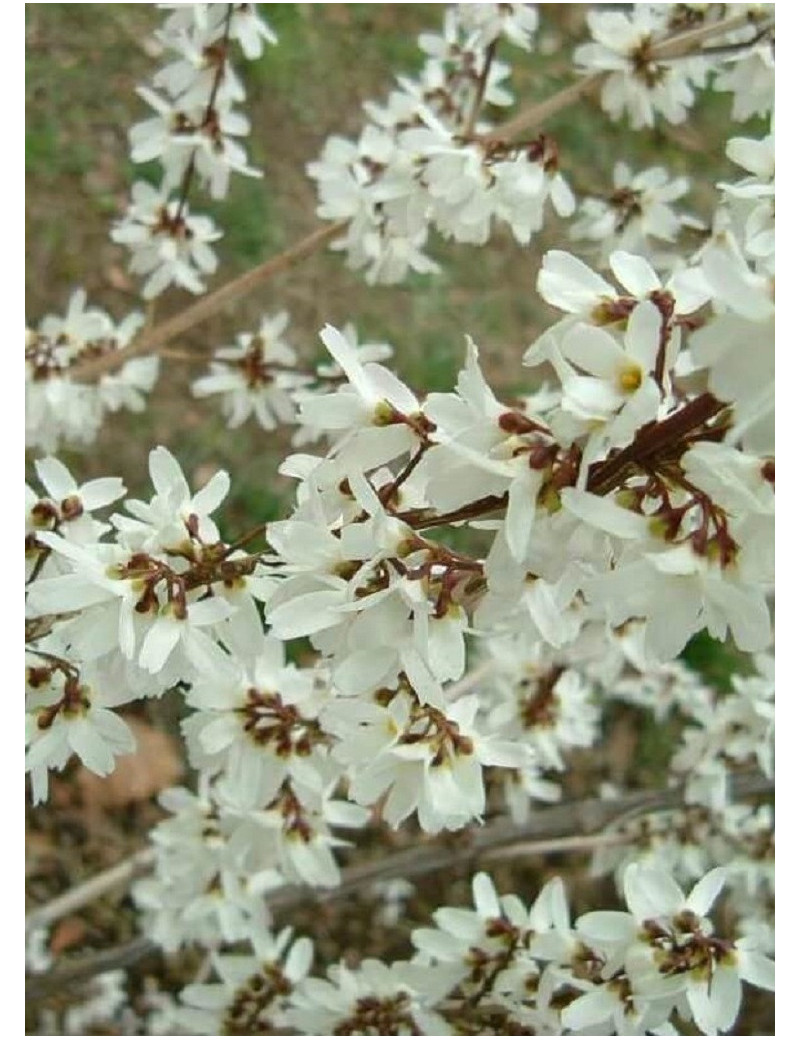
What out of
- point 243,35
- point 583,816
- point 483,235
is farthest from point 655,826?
point 243,35

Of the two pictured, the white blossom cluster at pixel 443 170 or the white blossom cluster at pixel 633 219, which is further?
the white blossom cluster at pixel 633 219

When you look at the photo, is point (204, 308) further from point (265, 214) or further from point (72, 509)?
point (265, 214)

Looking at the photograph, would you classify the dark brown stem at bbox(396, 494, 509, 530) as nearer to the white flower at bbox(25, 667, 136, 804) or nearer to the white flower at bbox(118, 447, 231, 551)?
the white flower at bbox(118, 447, 231, 551)

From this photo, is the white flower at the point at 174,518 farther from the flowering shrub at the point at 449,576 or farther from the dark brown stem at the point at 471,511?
the dark brown stem at the point at 471,511

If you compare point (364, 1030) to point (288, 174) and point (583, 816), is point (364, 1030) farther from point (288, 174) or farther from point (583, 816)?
point (288, 174)

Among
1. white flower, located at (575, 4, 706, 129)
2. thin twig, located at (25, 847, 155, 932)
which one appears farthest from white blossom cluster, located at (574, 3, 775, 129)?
thin twig, located at (25, 847, 155, 932)

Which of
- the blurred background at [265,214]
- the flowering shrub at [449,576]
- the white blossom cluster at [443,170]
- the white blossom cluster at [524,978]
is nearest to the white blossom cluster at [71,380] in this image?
the flowering shrub at [449,576]
